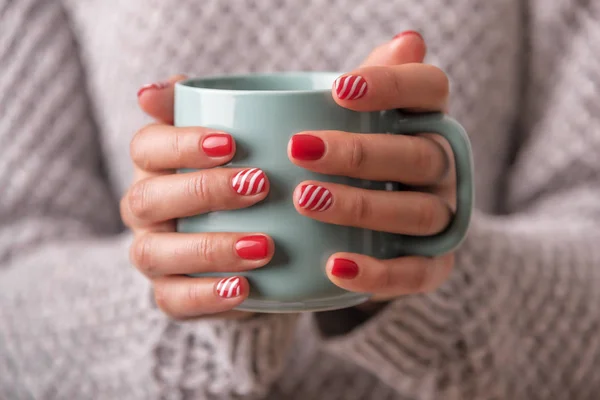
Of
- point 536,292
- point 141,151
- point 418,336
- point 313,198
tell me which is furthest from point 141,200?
point 536,292

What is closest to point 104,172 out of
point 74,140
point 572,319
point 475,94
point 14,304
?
point 74,140

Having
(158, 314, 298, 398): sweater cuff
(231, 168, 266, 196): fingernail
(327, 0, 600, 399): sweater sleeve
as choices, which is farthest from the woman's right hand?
(327, 0, 600, 399): sweater sleeve

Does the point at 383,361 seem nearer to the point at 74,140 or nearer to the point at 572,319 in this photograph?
the point at 572,319

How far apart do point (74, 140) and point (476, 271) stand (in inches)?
21.6

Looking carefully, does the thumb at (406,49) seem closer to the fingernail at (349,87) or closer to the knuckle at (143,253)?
the fingernail at (349,87)

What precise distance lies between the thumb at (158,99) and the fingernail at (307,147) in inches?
7.1

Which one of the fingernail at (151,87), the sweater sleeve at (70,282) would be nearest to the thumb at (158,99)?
the fingernail at (151,87)

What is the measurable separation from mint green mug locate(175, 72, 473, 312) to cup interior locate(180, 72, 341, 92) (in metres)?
0.07

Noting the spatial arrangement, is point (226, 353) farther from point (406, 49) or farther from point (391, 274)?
point (406, 49)

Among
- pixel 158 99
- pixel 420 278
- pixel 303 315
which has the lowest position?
pixel 303 315

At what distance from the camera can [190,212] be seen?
1.37 ft

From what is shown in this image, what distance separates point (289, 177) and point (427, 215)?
0.12 meters

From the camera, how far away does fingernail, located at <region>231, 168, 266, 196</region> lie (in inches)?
14.7

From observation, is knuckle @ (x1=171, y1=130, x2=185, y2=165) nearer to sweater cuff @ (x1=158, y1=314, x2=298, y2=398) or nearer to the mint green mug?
the mint green mug
